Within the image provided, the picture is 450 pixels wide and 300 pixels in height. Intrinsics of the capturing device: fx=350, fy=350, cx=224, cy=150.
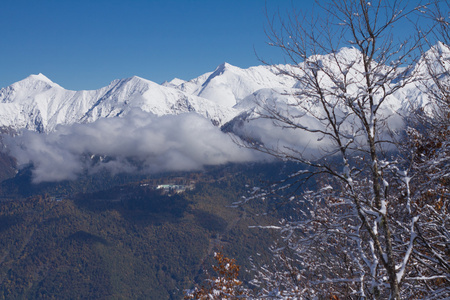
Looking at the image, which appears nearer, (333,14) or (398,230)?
(333,14)

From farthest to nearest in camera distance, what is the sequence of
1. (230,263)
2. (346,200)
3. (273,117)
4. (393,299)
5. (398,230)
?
(230,263) → (398,230) → (273,117) → (346,200) → (393,299)

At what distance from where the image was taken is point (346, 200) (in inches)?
206

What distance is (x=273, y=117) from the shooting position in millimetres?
5770

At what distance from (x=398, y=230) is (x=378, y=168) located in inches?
78.1

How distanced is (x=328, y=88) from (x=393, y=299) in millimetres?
3119

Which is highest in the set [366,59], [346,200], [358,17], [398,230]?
[358,17]

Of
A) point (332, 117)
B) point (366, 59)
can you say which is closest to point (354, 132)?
point (332, 117)

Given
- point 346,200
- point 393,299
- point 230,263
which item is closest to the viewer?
point 393,299

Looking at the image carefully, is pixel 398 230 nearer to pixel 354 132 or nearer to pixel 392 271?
pixel 392 271

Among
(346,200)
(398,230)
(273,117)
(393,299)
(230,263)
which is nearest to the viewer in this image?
(393,299)

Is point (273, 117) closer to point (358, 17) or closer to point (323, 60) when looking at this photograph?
point (323, 60)

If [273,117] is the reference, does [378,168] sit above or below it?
below

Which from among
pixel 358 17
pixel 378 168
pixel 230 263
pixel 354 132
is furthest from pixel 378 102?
pixel 230 263

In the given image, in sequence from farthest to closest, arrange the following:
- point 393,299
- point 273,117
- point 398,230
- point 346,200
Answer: point 398,230, point 273,117, point 346,200, point 393,299
